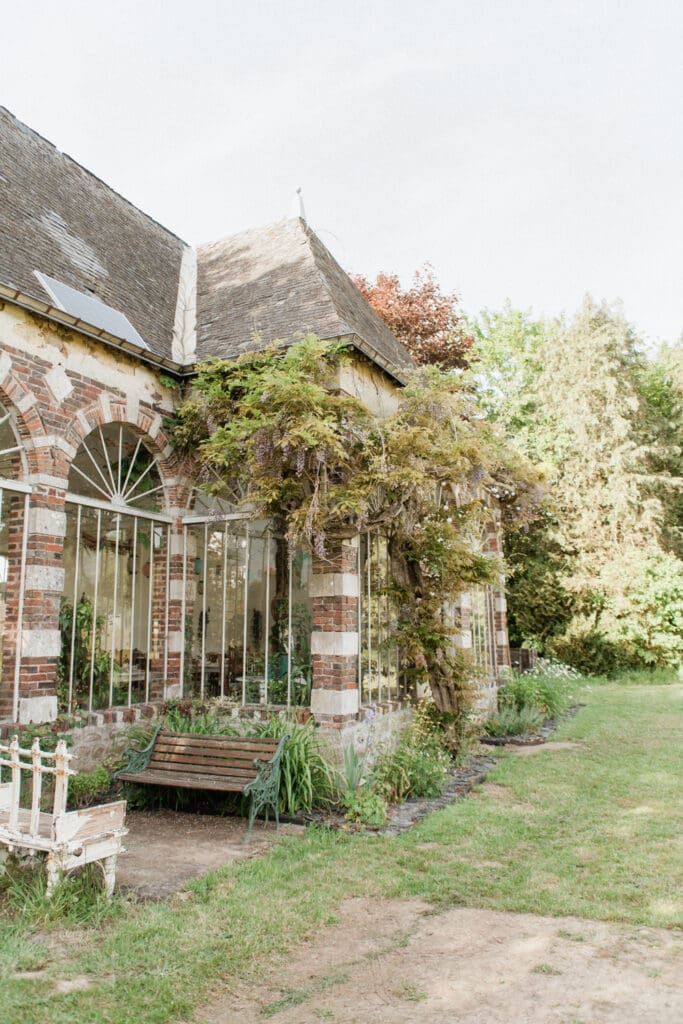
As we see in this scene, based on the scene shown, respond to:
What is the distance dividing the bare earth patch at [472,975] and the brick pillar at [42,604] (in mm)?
3911

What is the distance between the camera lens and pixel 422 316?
78.8ft

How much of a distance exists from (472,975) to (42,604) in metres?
5.19

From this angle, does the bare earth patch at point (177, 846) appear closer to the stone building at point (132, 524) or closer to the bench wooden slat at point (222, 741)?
the bench wooden slat at point (222, 741)

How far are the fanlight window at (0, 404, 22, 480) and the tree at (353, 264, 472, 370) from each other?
1765 cm

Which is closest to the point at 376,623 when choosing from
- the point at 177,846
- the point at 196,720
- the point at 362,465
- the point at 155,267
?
the point at 362,465

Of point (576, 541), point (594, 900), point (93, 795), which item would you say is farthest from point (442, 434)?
point (576, 541)

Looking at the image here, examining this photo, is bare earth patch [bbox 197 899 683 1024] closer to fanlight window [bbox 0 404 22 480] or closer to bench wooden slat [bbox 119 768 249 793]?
bench wooden slat [bbox 119 768 249 793]

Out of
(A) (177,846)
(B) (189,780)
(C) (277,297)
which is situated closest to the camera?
Answer: (A) (177,846)

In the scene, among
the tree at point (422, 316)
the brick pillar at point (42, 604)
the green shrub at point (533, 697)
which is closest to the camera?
the brick pillar at point (42, 604)

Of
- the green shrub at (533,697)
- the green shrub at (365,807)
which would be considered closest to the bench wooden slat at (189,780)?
the green shrub at (365,807)

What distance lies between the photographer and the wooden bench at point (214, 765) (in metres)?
6.30

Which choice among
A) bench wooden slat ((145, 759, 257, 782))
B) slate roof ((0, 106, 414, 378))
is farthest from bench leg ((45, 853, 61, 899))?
slate roof ((0, 106, 414, 378))

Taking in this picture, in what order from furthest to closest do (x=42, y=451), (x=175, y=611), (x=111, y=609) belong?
1. (x=175, y=611)
2. (x=111, y=609)
3. (x=42, y=451)

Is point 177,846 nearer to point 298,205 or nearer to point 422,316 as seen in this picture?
point 298,205
